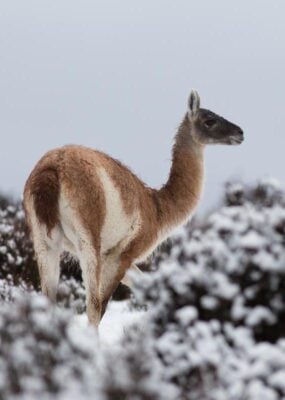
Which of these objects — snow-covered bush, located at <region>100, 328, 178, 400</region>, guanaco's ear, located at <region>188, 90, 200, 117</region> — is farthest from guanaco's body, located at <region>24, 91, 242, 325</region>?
snow-covered bush, located at <region>100, 328, 178, 400</region>

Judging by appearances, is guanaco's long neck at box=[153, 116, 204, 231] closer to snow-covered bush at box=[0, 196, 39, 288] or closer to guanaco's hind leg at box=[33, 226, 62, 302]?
guanaco's hind leg at box=[33, 226, 62, 302]

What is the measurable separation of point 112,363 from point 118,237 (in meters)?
4.47

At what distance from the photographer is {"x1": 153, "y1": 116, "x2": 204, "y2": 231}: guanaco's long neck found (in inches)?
381

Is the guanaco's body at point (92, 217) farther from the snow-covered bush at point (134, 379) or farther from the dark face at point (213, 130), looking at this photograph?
the snow-covered bush at point (134, 379)

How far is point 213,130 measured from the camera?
1048cm

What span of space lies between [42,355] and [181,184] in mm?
5703

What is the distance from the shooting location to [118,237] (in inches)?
342

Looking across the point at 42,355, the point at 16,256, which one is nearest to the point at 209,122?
the point at 16,256

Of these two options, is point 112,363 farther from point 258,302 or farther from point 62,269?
point 62,269

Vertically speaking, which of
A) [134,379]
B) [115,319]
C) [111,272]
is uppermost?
[134,379]

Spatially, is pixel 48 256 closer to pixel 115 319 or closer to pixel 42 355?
pixel 115 319

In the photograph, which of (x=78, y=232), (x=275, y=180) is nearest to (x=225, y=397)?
(x=275, y=180)

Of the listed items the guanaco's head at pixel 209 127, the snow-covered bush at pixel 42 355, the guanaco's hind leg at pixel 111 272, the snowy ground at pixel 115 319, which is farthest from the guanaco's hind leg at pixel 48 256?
the snow-covered bush at pixel 42 355

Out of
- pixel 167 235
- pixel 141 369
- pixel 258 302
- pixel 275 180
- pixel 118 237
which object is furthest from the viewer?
pixel 167 235
